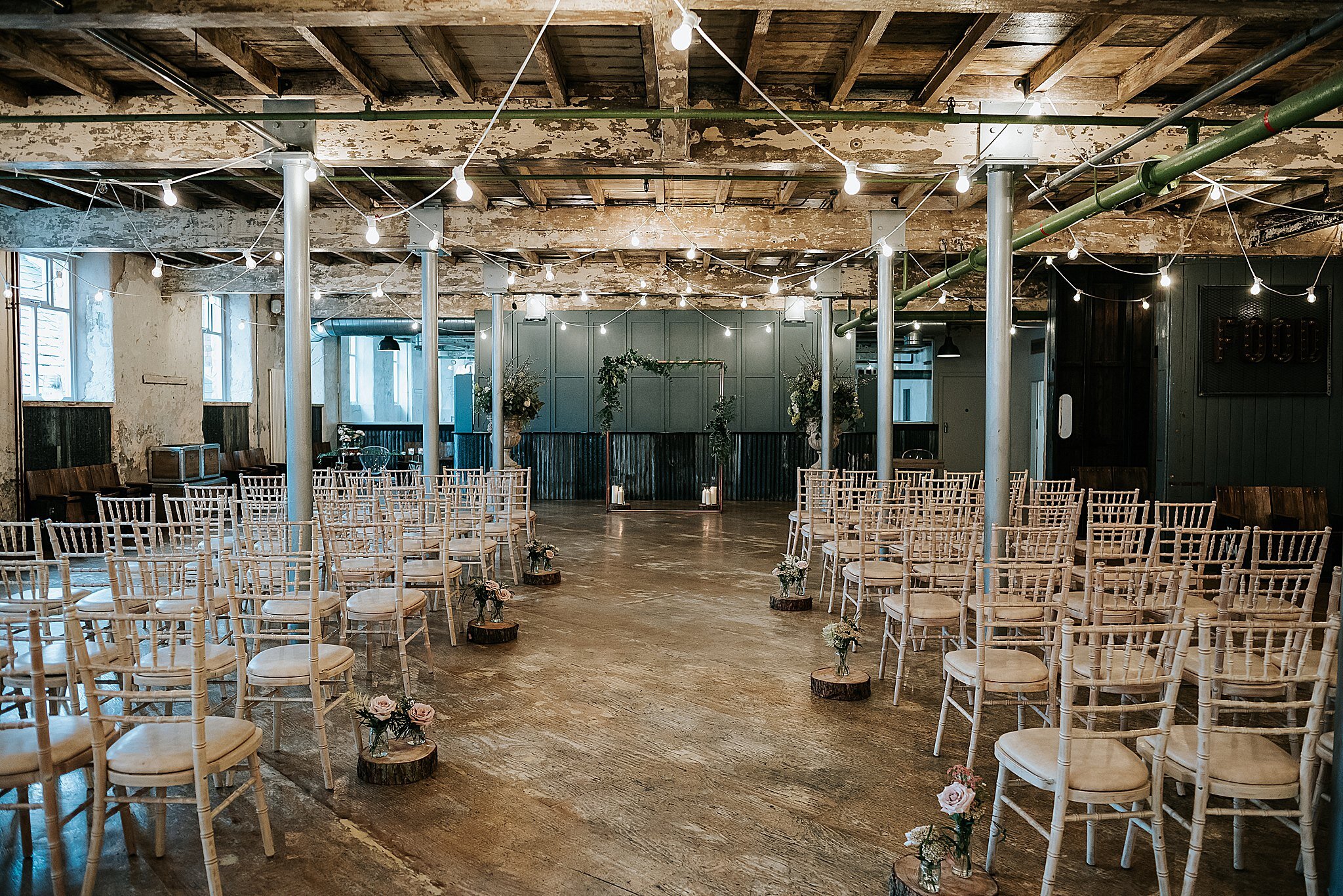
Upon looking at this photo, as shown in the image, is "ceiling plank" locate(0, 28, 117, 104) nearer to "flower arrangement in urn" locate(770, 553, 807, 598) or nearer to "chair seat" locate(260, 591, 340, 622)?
"chair seat" locate(260, 591, 340, 622)

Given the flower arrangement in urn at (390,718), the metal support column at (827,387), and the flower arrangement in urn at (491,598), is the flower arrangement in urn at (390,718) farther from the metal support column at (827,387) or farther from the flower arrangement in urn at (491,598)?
the metal support column at (827,387)

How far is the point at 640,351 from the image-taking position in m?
16.9

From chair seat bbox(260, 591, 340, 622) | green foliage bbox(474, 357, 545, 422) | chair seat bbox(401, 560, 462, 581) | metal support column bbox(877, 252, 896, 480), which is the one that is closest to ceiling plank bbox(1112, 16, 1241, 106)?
metal support column bbox(877, 252, 896, 480)

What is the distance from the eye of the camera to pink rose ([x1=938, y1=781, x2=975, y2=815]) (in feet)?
8.61

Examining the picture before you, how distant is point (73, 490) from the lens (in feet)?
35.7

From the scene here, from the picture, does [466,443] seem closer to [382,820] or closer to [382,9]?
[382,9]

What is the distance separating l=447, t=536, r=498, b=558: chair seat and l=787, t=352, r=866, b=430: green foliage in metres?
6.92

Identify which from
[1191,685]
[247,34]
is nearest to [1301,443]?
[1191,685]

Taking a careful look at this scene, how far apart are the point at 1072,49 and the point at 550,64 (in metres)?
3.66

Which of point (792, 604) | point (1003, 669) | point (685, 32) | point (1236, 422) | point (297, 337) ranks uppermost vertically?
point (685, 32)

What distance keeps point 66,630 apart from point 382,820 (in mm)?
1360

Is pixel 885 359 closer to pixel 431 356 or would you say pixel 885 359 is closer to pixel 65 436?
pixel 431 356

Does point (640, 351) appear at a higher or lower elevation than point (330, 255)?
lower

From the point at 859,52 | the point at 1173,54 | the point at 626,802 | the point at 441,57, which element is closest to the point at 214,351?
the point at 441,57
